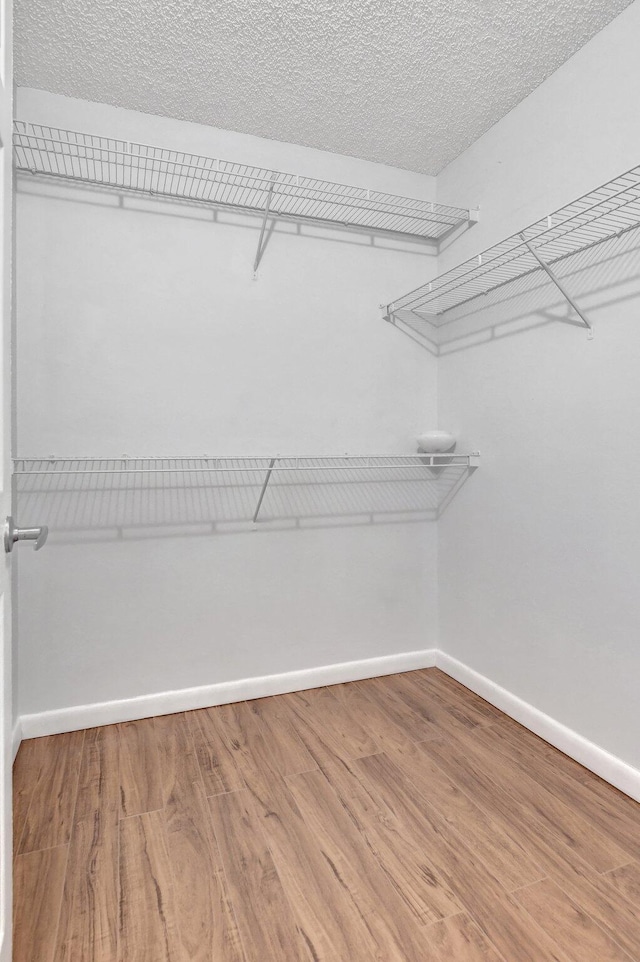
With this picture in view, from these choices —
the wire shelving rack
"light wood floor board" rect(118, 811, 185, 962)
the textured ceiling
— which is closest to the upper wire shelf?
the wire shelving rack

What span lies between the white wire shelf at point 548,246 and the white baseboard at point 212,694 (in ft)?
5.20

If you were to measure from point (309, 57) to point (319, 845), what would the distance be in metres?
2.37

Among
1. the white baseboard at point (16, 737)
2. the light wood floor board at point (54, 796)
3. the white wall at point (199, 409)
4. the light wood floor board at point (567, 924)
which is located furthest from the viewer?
the white wall at point (199, 409)

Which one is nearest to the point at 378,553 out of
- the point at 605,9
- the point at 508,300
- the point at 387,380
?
the point at 387,380

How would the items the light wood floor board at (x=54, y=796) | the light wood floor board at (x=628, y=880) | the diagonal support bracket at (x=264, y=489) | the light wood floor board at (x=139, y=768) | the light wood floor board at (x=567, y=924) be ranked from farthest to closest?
the diagonal support bracket at (x=264, y=489)
the light wood floor board at (x=139, y=768)
the light wood floor board at (x=54, y=796)
the light wood floor board at (x=628, y=880)
the light wood floor board at (x=567, y=924)

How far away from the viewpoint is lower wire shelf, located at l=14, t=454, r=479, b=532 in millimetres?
1982

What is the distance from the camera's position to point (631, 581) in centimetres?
163

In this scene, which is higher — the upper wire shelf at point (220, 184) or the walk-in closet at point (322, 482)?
the upper wire shelf at point (220, 184)

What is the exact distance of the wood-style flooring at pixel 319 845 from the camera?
1.15 meters

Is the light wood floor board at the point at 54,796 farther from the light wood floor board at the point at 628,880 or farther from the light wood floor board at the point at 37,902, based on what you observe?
the light wood floor board at the point at 628,880

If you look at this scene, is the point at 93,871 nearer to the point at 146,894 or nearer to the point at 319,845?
the point at 146,894

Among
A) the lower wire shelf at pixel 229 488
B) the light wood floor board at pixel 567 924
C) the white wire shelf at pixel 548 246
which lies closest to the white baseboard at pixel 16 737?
the lower wire shelf at pixel 229 488

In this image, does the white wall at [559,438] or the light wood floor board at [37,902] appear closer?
the light wood floor board at [37,902]

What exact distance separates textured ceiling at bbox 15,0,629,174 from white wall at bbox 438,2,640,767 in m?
0.16
